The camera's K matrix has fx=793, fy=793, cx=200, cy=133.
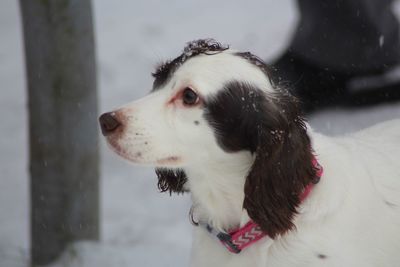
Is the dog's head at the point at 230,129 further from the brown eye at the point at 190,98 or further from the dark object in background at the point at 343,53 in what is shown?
the dark object in background at the point at 343,53

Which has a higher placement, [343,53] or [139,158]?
[139,158]

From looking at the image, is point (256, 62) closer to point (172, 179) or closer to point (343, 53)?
point (172, 179)

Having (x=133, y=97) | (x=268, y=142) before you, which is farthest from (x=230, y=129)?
(x=133, y=97)

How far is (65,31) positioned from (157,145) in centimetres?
194

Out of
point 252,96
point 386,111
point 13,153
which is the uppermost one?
point 252,96

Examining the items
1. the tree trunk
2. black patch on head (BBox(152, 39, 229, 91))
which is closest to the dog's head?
black patch on head (BBox(152, 39, 229, 91))

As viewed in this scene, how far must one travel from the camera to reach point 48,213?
5398mm

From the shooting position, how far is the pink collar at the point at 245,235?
3.36m

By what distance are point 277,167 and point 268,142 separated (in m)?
0.11

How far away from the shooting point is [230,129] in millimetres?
3281

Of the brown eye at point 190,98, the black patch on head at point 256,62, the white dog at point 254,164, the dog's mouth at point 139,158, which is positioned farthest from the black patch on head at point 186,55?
the dog's mouth at point 139,158

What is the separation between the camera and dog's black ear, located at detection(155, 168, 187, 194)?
144 inches

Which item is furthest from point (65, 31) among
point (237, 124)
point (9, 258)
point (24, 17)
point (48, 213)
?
point (237, 124)

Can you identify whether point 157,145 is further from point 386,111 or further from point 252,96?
point 386,111
